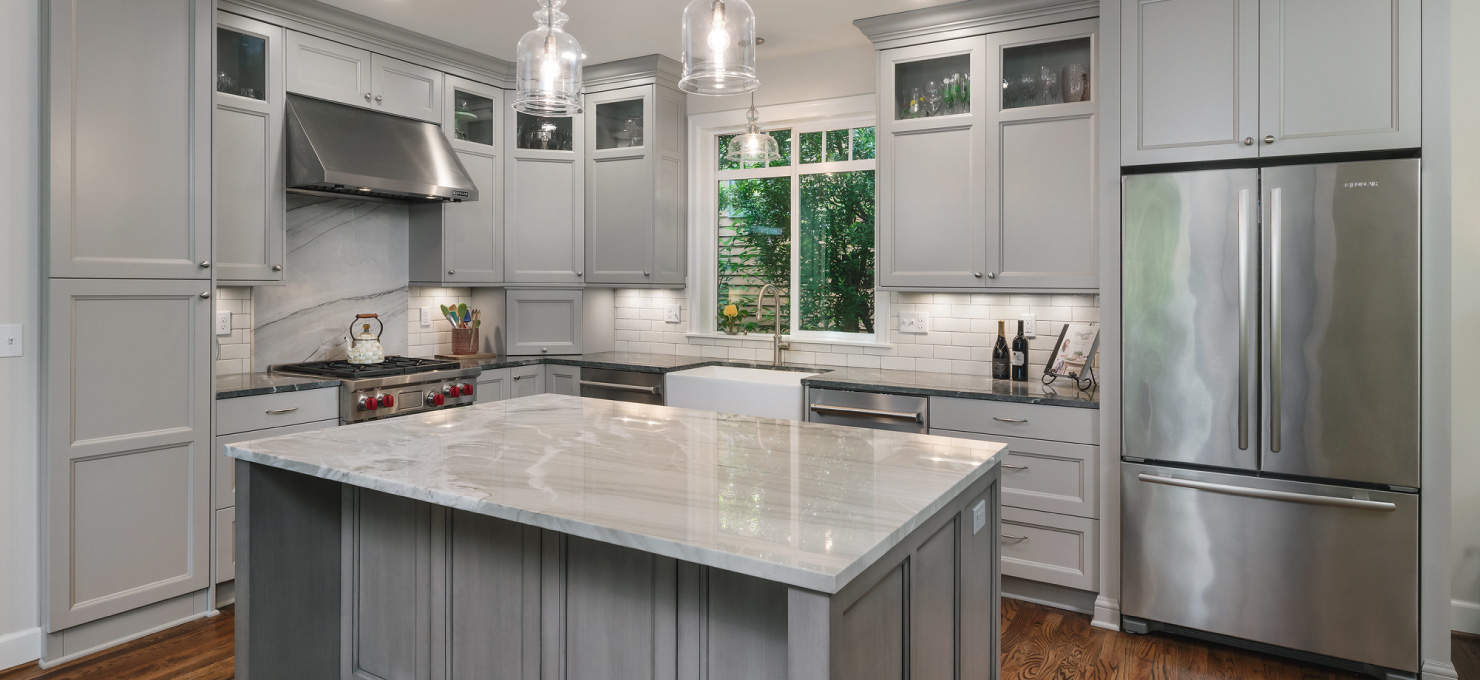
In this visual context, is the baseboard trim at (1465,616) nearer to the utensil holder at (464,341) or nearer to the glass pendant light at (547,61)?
the glass pendant light at (547,61)

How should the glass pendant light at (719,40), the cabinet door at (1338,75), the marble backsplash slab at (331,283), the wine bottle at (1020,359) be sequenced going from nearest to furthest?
the glass pendant light at (719,40) → the cabinet door at (1338,75) → the wine bottle at (1020,359) → the marble backsplash slab at (331,283)

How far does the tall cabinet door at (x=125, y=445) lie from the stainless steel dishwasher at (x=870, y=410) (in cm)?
257

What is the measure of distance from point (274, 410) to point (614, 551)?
238cm

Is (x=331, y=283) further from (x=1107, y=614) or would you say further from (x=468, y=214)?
(x=1107, y=614)

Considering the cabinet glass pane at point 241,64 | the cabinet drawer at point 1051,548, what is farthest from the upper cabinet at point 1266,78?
the cabinet glass pane at point 241,64

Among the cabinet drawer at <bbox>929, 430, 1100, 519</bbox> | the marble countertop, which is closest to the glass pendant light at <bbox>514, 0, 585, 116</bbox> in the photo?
the marble countertop

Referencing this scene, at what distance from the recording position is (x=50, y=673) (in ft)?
9.29

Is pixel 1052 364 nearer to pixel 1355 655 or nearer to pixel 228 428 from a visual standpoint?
pixel 1355 655

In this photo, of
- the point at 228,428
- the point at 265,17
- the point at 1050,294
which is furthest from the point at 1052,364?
the point at 265,17

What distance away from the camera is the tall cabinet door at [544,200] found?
4777 mm

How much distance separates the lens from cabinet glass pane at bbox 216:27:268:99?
11.6 ft

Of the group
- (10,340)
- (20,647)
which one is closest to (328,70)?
(10,340)

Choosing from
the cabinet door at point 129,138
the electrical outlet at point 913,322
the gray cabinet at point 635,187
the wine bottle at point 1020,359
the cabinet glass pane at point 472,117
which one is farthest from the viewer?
the gray cabinet at point 635,187

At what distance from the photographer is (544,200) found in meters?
4.84
